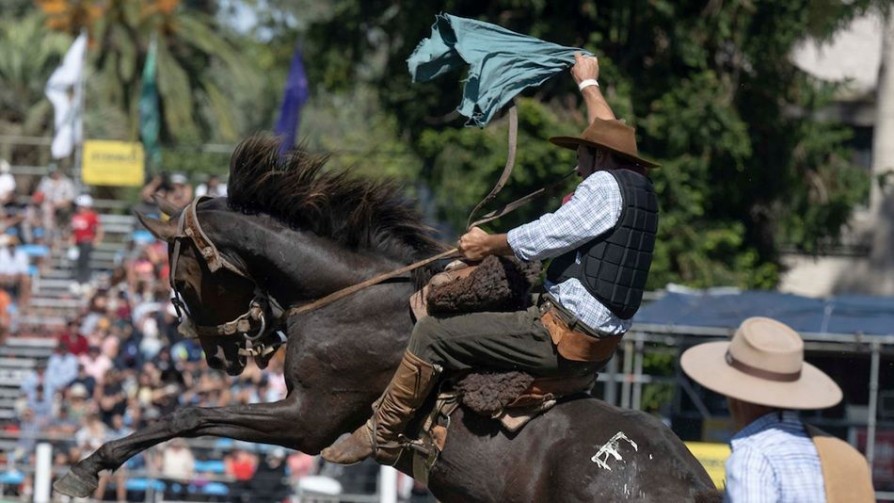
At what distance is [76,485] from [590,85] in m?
3.08

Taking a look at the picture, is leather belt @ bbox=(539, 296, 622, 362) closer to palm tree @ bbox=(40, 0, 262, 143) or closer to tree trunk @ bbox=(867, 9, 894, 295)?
tree trunk @ bbox=(867, 9, 894, 295)

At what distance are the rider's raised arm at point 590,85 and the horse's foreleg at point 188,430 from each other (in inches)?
79.4

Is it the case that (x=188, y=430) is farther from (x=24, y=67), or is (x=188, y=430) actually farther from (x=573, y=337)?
(x=24, y=67)

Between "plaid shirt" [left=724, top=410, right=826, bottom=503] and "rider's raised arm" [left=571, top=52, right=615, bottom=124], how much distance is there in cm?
206

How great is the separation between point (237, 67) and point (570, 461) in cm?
2841

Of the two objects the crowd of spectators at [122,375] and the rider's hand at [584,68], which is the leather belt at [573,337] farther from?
the crowd of spectators at [122,375]

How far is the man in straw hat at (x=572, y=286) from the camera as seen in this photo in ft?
19.4

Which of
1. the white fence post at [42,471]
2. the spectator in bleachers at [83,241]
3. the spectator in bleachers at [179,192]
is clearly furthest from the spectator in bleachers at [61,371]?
the spectator in bleachers at [83,241]

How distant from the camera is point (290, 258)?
6820 mm

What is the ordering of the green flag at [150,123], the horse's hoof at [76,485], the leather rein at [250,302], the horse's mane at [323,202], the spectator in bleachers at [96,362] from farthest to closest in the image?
1. the green flag at [150,123]
2. the spectator in bleachers at [96,362]
3. the horse's mane at [323,202]
4. the leather rein at [250,302]
5. the horse's hoof at [76,485]

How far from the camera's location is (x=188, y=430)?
653 cm

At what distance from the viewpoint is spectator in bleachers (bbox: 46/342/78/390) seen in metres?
16.0

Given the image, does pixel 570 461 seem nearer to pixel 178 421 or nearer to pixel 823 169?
pixel 178 421

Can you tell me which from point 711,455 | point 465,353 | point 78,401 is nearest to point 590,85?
point 465,353
